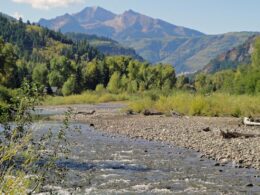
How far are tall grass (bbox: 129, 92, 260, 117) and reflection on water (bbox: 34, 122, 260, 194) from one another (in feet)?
69.0

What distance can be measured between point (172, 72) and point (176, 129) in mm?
119707

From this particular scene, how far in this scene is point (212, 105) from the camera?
171 ft

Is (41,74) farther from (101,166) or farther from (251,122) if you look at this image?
(101,166)

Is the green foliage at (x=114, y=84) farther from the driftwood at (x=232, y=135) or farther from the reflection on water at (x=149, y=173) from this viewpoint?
the reflection on water at (x=149, y=173)

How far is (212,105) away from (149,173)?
33374 mm

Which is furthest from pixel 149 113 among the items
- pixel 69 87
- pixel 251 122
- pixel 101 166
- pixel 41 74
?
pixel 41 74

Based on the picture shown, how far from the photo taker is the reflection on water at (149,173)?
16.8m

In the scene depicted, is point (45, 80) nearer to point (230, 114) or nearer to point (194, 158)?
point (230, 114)

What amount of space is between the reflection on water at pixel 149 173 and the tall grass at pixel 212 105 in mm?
21030

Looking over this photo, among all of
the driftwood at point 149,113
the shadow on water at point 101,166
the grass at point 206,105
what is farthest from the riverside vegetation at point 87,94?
the shadow on water at point 101,166

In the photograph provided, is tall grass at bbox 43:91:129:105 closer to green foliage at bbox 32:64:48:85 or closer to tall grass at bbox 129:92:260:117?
green foliage at bbox 32:64:48:85

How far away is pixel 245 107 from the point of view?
47188 millimetres

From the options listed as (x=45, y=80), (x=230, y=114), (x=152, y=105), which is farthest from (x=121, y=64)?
(x=230, y=114)

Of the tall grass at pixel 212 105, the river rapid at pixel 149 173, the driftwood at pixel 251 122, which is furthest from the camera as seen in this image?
the tall grass at pixel 212 105
